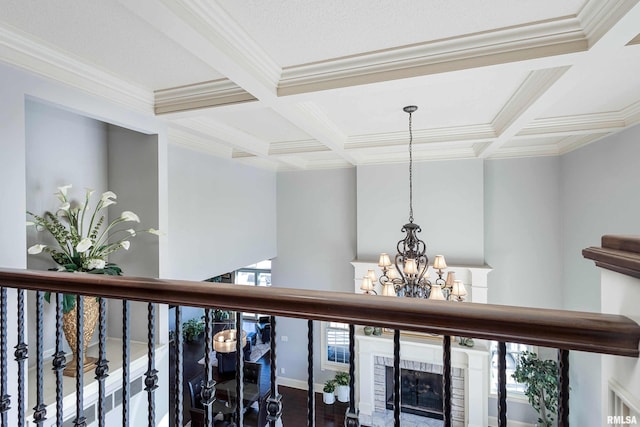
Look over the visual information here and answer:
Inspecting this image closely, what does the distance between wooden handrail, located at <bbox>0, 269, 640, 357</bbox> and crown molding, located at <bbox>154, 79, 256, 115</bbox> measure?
1865 mm

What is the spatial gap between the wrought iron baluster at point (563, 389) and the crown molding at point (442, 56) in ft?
5.67

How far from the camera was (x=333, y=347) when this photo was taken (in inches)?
236

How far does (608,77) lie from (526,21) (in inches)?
48.9

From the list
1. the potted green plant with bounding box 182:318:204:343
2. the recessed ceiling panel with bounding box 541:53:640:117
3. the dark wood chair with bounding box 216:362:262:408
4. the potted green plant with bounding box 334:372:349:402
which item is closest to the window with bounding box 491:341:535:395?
the potted green plant with bounding box 334:372:349:402

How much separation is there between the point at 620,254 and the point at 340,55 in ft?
6.01

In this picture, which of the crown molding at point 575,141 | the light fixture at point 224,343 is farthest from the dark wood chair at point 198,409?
the crown molding at point 575,141

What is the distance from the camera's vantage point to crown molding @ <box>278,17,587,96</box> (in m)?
1.68

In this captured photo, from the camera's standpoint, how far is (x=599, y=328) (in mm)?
579

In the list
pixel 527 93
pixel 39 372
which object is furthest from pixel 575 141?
pixel 39 372

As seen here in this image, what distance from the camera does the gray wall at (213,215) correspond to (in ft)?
12.4

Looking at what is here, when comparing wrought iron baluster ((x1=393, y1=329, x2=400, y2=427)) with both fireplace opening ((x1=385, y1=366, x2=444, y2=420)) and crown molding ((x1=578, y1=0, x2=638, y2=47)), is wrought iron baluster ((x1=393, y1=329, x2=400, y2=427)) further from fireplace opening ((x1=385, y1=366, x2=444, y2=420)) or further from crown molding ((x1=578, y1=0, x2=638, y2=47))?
fireplace opening ((x1=385, y1=366, x2=444, y2=420))

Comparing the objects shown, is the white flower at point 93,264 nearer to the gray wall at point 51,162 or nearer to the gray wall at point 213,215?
the gray wall at point 51,162
